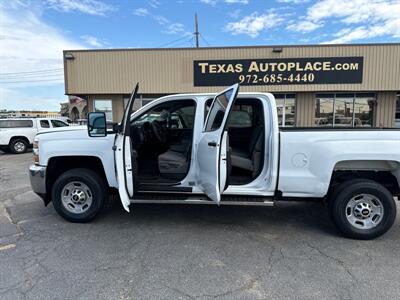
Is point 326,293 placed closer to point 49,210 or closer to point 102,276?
point 102,276

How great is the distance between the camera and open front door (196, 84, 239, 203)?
362cm

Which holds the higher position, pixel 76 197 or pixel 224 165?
pixel 224 165

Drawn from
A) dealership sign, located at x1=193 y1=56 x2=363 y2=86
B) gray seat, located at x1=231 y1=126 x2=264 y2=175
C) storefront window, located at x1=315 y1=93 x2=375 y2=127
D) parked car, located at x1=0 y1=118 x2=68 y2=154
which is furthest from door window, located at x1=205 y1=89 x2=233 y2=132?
storefront window, located at x1=315 y1=93 x2=375 y2=127

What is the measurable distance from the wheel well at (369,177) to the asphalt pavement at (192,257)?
62cm

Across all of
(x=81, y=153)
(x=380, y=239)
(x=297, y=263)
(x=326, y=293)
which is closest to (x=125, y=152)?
(x=81, y=153)

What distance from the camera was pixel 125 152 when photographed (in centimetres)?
387

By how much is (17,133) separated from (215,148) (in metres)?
13.4

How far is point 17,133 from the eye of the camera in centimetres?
1403

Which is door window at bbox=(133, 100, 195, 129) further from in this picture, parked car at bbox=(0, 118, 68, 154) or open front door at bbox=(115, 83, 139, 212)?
parked car at bbox=(0, 118, 68, 154)

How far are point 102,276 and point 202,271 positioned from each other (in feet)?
3.28

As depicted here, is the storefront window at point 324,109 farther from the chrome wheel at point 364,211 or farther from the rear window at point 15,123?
the rear window at point 15,123

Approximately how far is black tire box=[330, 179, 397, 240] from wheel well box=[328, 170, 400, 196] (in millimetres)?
183

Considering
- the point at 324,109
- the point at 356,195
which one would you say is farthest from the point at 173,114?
the point at 324,109

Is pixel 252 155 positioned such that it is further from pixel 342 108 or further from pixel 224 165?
pixel 342 108
